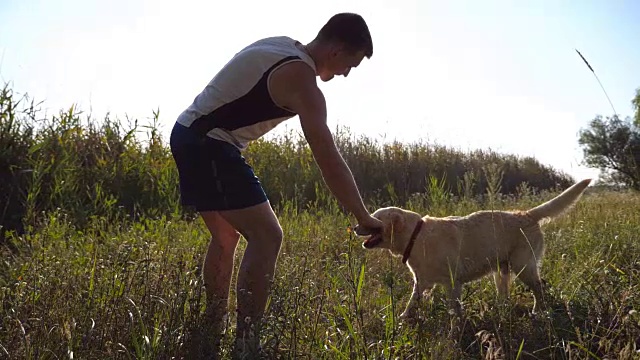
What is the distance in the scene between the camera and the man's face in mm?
3150

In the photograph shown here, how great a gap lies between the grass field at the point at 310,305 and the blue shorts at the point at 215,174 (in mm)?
396

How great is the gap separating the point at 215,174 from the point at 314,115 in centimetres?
63

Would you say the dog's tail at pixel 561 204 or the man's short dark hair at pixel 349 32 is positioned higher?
the man's short dark hair at pixel 349 32

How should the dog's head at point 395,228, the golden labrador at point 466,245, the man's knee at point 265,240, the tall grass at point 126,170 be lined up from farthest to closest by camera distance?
the tall grass at point 126,170 → the dog's head at point 395,228 → the golden labrador at point 466,245 → the man's knee at point 265,240

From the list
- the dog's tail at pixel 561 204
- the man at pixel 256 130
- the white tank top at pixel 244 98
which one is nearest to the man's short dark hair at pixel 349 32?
the man at pixel 256 130

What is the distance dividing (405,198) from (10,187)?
599cm

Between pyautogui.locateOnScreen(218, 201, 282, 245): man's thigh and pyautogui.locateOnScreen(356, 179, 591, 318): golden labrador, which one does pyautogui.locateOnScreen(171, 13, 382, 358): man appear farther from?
pyautogui.locateOnScreen(356, 179, 591, 318): golden labrador

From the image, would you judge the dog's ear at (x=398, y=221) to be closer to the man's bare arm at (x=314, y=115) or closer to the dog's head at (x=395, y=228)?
the dog's head at (x=395, y=228)

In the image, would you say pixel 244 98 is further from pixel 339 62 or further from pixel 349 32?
pixel 349 32

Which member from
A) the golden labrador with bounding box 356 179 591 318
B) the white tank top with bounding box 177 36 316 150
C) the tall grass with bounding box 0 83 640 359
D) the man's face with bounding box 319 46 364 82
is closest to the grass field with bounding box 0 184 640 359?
the tall grass with bounding box 0 83 640 359

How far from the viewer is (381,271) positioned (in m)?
5.16

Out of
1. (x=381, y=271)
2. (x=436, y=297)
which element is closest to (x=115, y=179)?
(x=381, y=271)

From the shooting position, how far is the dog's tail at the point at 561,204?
4828mm

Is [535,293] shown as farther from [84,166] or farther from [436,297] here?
[84,166]
